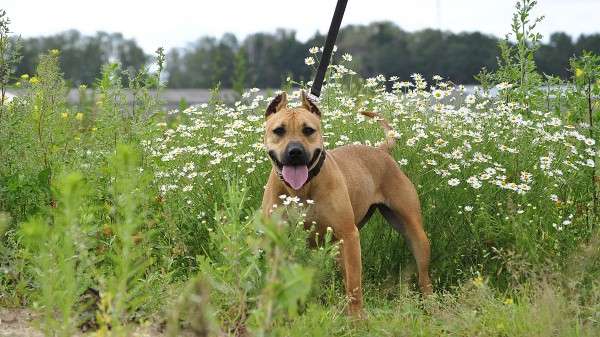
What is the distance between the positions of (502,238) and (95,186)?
2544mm

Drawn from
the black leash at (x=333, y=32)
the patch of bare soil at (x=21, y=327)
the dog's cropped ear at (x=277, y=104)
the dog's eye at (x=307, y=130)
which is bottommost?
the patch of bare soil at (x=21, y=327)

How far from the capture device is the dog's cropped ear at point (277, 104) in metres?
5.57

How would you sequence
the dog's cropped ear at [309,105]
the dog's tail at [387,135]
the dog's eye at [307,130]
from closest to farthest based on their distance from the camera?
the dog's eye at [307,130], the dog's cropped ear at [309,105], the dog's tail at [387,135]

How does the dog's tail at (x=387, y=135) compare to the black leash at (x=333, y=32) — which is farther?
the dog's tail at (x=387, y=135)

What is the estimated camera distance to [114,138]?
5664 millimetres

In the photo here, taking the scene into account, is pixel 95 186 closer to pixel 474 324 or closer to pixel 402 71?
pixel 474 324

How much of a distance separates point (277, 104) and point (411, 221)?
118cm

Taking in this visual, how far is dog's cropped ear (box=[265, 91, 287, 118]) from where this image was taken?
557cm

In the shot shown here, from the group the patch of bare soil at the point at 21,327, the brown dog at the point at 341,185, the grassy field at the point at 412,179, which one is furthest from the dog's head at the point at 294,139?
the patch of bare soil at the point at 21,327

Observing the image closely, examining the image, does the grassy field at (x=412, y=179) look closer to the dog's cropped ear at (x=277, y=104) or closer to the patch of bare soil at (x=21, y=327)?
the patch of bare soil at (x=21, y=327)

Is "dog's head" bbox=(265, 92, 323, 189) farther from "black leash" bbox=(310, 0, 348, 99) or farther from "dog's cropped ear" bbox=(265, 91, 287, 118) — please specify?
"black leash" bbox=(310, 0, 348, 99)

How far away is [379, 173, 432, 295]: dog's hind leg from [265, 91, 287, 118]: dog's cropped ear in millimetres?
927

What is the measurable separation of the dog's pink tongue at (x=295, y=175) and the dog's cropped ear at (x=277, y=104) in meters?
0.60

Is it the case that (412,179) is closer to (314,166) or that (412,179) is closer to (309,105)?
(309,105)
